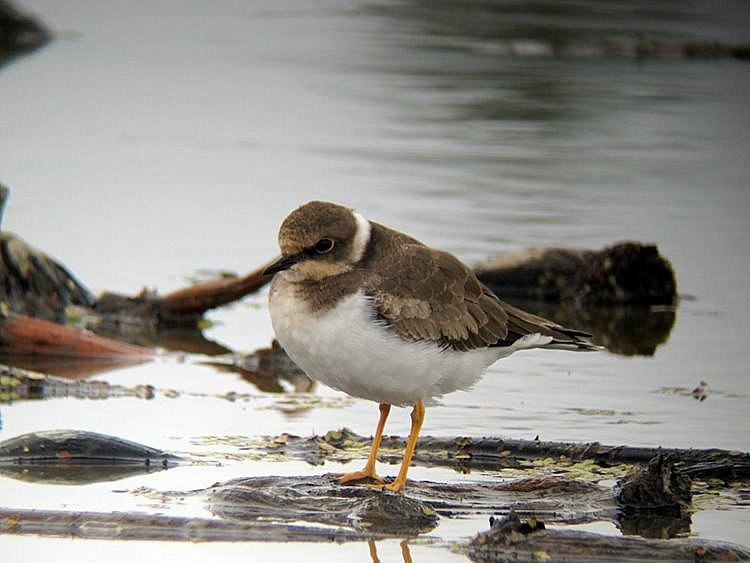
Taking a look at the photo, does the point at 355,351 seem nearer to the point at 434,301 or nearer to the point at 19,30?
the point at 434,301

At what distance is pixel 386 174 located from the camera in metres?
18.4

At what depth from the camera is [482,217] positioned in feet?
53.7

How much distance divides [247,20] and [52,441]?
83.2 feet

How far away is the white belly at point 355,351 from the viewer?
7.87 metres

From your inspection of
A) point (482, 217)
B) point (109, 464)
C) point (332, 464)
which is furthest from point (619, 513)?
point (482, 217)

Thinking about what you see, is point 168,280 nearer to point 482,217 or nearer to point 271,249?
point 271,249

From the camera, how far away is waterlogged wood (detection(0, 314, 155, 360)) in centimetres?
1126

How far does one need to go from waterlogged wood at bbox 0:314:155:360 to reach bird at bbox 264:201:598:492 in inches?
127

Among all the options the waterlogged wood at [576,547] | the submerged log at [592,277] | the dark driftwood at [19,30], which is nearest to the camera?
the waterlogged wood at [576,547]

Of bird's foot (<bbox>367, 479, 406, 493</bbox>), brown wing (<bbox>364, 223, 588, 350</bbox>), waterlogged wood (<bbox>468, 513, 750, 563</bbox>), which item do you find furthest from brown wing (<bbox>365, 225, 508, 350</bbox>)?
waterlogged wood (<bbox>468, 513, 750, 563</bbox>)

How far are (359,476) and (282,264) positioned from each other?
1.07m

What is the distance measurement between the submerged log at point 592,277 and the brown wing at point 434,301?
4.61m

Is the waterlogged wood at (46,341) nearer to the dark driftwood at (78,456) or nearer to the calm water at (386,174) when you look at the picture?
the calm water at (386,174)

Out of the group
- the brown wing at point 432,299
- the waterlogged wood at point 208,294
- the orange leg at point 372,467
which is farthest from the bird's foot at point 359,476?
the waterlogged wood at point 208,294
